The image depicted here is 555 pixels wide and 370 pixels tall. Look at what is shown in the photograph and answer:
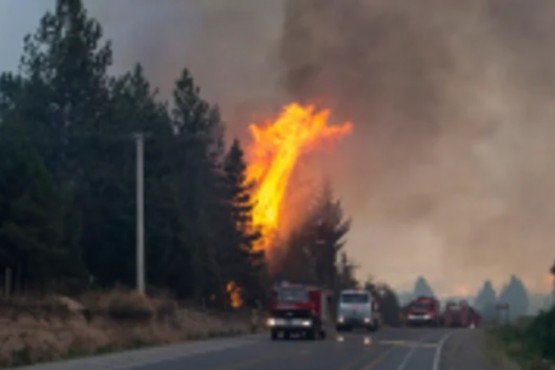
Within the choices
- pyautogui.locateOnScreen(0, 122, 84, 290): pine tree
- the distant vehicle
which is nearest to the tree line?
pyautogui.locateOnScreen(0, 122, 84, 290): pine tree

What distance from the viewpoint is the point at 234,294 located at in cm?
8950

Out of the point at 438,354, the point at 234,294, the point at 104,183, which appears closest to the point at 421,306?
the point at 234,294

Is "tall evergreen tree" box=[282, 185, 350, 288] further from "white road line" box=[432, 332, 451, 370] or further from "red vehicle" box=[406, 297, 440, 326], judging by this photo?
"white road line" box=[432, 332, 451, 370]

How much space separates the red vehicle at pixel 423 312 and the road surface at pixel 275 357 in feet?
146

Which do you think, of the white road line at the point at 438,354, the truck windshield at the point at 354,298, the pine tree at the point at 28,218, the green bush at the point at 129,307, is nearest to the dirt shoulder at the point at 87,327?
the green bush at the point at 129,307

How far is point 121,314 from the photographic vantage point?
2162 inches

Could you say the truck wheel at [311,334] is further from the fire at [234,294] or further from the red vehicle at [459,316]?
the red vehicle at [459,316]

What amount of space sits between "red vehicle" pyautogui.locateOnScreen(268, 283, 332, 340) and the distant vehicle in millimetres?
15203

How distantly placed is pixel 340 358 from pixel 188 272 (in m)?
36.5

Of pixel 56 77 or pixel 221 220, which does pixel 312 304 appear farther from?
pixel 221 220

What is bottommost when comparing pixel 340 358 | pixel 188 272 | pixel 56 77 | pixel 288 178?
pixel 340 358

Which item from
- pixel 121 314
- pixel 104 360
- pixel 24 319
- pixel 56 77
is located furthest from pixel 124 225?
pixel 104 360

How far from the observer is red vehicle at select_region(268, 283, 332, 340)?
56844mm

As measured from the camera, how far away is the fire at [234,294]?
8762 cm
